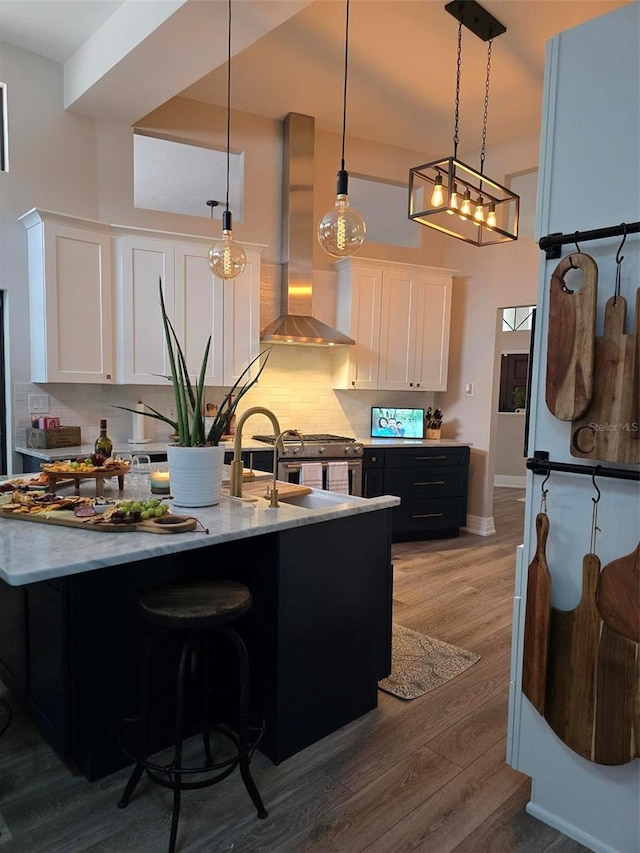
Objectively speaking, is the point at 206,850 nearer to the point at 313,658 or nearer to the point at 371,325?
the point at 313,658

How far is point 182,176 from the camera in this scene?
570 cm

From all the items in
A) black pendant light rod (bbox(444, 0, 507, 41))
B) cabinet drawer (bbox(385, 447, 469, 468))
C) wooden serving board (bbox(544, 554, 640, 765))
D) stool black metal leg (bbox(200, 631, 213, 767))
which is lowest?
stool black metal leg (bbox(200, 631, 213, 767))

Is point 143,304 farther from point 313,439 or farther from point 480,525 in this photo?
point 480,525

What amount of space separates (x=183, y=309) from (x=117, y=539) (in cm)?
296

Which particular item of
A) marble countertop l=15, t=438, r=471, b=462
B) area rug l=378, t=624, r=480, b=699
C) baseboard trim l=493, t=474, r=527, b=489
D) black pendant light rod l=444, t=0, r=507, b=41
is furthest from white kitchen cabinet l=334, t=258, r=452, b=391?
baseboard trim l=493, t=474, r=527, b=489

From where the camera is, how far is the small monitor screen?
18.3 ft

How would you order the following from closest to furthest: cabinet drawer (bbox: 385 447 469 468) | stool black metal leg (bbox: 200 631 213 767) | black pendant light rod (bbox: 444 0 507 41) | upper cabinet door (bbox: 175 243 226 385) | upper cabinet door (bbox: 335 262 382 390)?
stool black metal leg (bbox: 200 631 213 767) < black pendant light rod (bbox: 444 0 507 41) < upper cabinet door (bbox: 175 243 226 385) < cabinet drawer (bbox: 385 447 469 468) < upper cabinet door (bbox: 335 262 382 390)

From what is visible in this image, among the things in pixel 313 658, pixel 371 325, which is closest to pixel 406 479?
pixel 371 325

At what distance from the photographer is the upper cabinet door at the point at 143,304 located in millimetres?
4051

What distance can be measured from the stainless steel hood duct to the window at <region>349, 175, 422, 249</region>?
695mm

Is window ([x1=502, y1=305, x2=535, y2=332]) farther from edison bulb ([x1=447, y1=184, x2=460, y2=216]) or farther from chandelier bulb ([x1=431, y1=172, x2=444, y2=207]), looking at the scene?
edison bulb ([x1=447, y1=184, x2=460, y2=216])

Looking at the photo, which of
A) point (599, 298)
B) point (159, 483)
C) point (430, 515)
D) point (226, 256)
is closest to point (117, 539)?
point (159, 483)

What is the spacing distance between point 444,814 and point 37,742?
1.53 metres

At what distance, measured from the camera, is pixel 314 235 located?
509 centimetres
